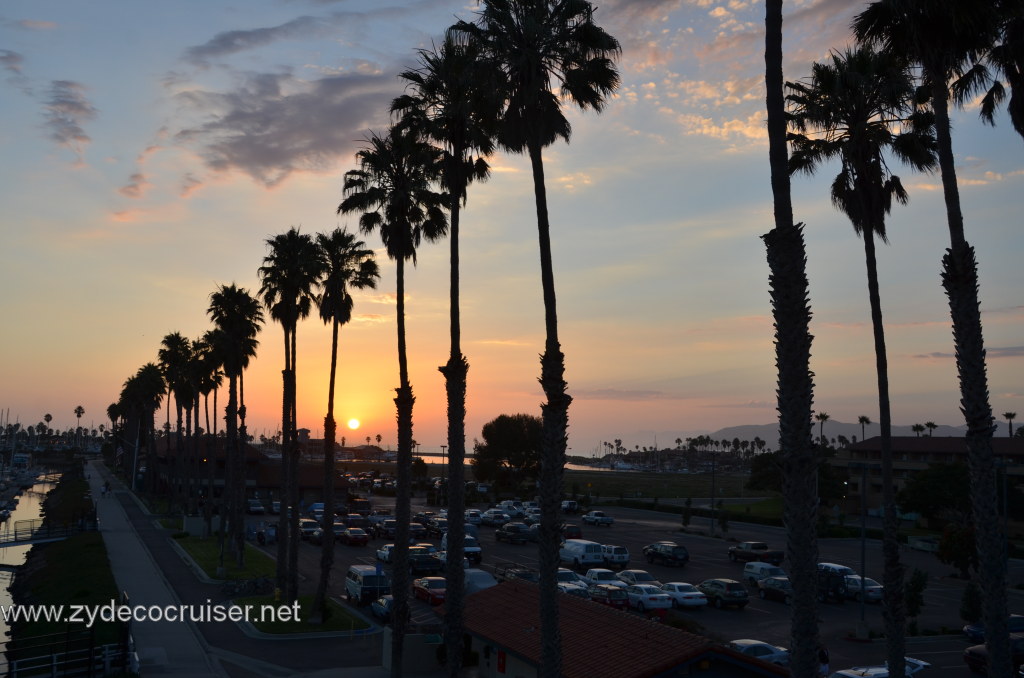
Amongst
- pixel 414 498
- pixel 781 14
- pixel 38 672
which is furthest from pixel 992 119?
pixel 414 498

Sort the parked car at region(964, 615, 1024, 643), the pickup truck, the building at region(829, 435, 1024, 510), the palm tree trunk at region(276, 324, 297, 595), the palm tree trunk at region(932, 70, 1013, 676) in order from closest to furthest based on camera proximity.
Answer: the palm tree trunk at region(932, 70, 1013, 676)
the parked car at region(964, 615, 1024, 643)
the palm tree trunk at region(276, 324, 297, 595)
the pickup truck
the building at region(829, 435, 1024, 510)

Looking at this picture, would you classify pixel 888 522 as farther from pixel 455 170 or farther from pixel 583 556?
pixel 583 556

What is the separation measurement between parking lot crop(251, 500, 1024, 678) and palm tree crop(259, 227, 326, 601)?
7.05 metres

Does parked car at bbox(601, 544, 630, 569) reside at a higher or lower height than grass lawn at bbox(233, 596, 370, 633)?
lower

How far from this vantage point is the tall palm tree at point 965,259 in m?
16.0

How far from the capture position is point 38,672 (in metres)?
28.2

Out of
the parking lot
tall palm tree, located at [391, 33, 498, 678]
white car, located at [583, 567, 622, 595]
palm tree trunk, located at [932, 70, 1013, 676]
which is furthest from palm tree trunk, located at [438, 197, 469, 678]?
white car, located at [583, 567, 622, 595]

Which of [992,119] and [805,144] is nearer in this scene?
[992,119]

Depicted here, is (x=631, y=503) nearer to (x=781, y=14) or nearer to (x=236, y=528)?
(x=236, y=528)

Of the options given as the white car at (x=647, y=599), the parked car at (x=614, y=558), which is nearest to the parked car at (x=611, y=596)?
the white car at (x=647, y=599)

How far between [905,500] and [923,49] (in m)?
70.9

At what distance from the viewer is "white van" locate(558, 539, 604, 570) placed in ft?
185

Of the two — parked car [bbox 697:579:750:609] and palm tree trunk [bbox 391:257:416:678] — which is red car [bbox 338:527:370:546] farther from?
palm tree trunk [bbox 391:257:416:678]

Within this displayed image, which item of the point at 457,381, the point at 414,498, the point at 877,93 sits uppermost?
the point at 877,93
